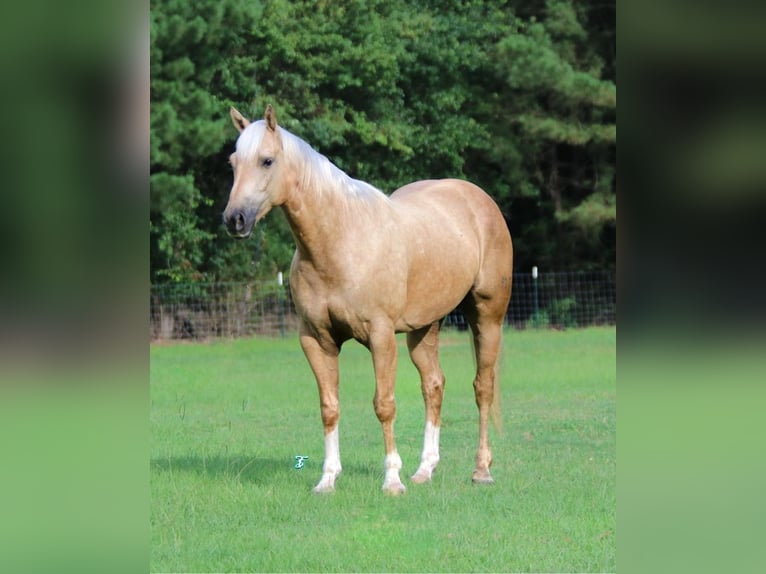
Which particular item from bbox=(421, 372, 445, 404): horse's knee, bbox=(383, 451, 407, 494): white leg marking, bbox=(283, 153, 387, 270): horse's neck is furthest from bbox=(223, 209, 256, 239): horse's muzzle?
bbox=(421, 372, 445, 404): horse's knee

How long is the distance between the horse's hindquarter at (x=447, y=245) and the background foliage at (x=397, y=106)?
1339 cm

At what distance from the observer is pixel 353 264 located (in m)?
6.25

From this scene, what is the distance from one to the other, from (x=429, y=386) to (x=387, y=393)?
72 cm

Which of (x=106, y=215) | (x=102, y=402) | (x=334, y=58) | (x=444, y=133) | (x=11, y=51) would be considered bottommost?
(x=102, y=402)

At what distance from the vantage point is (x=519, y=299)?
23203mm

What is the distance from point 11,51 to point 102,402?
0.43m

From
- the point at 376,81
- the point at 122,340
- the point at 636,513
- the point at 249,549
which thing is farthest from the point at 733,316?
the point at 376,81

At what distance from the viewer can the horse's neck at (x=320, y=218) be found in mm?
6203

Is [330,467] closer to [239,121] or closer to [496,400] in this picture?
[496,400]

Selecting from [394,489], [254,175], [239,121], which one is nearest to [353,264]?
[254,175]

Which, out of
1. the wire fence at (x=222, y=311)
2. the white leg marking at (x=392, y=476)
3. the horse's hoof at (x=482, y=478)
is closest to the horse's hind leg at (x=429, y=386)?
the horse's hoof at (x=482, y=478)

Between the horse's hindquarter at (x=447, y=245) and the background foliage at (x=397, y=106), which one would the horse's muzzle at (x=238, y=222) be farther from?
the background foliage at (x=397, y=106)

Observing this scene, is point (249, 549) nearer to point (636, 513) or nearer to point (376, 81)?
point (636, 513)

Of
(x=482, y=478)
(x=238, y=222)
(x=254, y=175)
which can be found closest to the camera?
(x=238, y=222)
